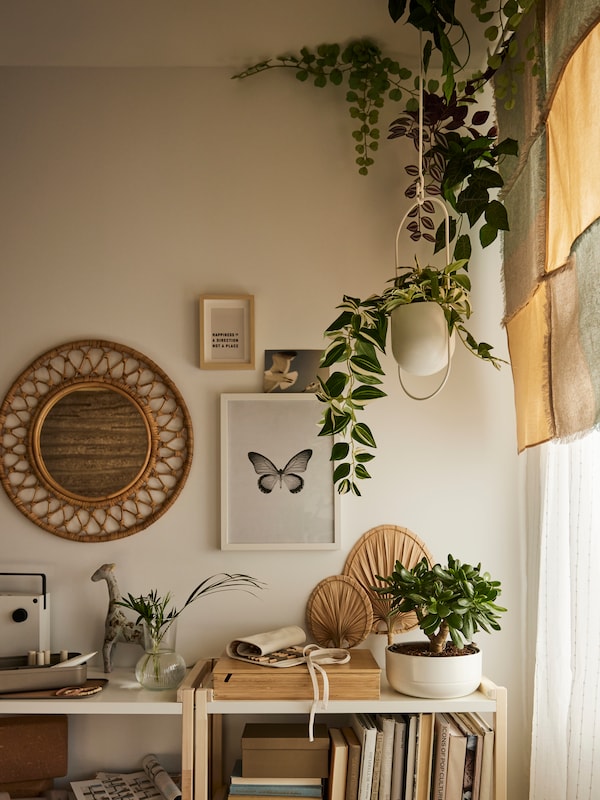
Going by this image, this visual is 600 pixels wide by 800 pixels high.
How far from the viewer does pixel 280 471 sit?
2.09m

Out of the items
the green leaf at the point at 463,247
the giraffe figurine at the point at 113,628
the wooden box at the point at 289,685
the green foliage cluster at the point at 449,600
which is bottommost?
the wooden box at the point at 289,685

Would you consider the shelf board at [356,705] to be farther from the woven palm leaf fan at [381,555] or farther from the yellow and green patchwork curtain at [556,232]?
the yellow and green patchwork curtain at [556,232]

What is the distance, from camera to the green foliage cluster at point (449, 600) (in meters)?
1.73

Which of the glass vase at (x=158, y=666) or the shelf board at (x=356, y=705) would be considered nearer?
the shelf board at (x=356, y=705)

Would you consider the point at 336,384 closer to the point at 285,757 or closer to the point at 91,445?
the point at 91,445

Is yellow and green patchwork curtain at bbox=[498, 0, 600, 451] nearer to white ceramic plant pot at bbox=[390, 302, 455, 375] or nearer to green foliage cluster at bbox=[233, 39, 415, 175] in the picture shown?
white ceramic plant pot at bbox=[390, 302, 455, 375]

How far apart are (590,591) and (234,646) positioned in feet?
2.66

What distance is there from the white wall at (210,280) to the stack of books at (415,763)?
1.07ft

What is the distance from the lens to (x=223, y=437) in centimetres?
209

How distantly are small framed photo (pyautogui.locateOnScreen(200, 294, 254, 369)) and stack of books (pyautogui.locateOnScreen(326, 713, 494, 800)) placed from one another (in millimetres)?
944

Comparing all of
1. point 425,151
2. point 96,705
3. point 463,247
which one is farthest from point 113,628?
point 425,151

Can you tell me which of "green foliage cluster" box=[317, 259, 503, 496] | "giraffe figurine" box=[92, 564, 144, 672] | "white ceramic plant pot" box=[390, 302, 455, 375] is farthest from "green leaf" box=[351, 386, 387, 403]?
"giraffe figurine" box=[92, 564, 144, 672]

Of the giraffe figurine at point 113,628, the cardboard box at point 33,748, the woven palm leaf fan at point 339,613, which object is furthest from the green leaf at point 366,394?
the cardboard box at point 33,748

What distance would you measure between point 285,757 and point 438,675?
403 millimetres
